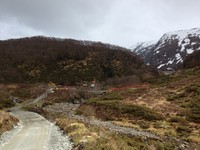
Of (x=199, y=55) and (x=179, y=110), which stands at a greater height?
(x=199, y=55)

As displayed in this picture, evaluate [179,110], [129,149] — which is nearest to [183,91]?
[179,110]

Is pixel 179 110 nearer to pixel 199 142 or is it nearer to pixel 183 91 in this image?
pixel 183 91

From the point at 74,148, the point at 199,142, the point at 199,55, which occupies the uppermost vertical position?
the point at 199,55

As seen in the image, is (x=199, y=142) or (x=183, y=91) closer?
(x=199, y=142)

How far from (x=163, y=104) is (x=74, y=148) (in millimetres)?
40694

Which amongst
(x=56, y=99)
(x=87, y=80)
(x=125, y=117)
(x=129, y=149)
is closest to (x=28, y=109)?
(x=56, y=99)

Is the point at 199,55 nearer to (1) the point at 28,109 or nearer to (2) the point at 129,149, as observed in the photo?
(1) the point at 28,109

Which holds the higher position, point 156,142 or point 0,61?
point 0,61

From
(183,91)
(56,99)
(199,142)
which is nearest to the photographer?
(199,142)

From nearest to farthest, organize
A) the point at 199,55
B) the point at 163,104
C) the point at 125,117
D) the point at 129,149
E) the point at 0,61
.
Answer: the point at 129,149, the point at 125,117, the point at 163,104, the point at 199,55, the point at 0,61

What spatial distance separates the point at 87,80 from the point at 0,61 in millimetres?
51303

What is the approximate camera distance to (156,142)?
104 ft

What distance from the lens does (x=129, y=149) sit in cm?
2566

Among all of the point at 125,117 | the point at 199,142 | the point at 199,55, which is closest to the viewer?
the point at 199,142
